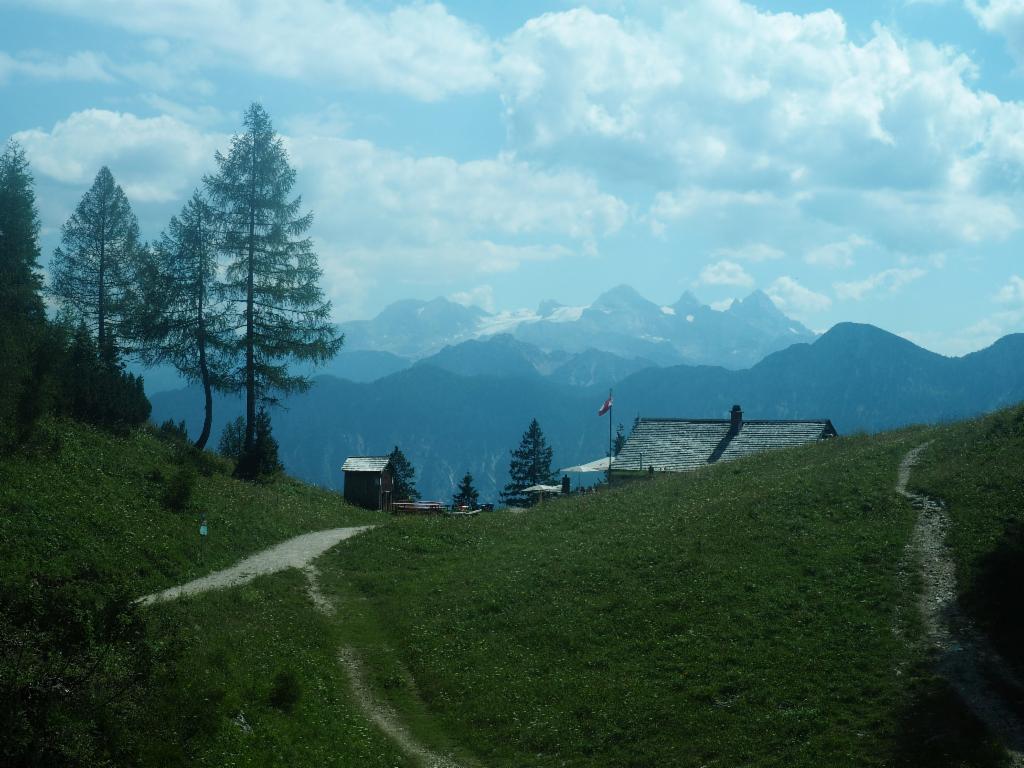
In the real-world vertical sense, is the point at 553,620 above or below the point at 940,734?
above

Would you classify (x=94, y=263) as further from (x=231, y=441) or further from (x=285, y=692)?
(x=285, y=692)

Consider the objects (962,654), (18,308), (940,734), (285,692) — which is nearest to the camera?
(940,734)

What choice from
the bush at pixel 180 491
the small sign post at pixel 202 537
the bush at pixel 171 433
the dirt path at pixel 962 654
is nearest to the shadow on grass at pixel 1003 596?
the dirt path at pixel 962 654

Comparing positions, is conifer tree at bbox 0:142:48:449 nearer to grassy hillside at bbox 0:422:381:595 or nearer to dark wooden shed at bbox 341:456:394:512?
grassy hillside at bbox 0:422:381:595

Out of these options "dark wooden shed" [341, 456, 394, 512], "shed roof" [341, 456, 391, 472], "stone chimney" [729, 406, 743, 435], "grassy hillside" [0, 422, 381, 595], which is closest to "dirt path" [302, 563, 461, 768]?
"grassy hillside" [0, 422, 381, 595]

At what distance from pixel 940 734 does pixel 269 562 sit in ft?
72.8

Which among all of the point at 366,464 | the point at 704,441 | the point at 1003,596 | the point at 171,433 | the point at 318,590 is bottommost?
the point at 318,590

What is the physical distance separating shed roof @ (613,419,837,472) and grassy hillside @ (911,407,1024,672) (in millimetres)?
18445

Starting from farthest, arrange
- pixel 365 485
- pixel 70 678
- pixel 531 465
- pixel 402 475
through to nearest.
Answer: pixel 531 465, pixel 402 475, pixel 365 485, pixel 70 678

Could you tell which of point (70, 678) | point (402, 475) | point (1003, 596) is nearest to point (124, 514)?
point (70, 678)

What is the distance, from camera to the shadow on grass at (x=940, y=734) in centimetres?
1482

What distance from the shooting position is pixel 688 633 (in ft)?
71.9

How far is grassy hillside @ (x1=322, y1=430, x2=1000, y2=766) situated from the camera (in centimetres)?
1691

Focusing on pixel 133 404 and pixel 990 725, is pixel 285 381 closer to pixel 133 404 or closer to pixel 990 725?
pixel 133 404
